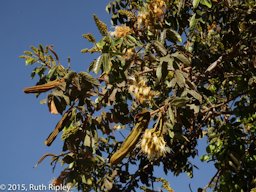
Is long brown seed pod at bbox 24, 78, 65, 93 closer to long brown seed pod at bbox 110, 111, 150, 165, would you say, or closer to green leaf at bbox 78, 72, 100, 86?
green leaf at bbox 78, 72, 100, 86

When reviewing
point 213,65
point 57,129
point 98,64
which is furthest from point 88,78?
point 213,65

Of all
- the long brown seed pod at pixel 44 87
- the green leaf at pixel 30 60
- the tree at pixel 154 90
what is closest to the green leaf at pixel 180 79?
the tree at pixel 154 90

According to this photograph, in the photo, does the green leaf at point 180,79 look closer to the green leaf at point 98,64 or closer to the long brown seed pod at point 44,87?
the green leaf at point 98,64

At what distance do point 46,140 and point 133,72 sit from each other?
94 centimetres

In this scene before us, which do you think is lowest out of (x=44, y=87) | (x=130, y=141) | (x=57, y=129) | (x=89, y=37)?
(x=130, y=141)

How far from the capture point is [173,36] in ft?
10.7

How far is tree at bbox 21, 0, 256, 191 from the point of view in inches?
110

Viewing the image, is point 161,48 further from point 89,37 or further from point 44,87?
Result: point 44,87

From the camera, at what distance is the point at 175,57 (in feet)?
9.18

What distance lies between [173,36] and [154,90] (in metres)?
0.80

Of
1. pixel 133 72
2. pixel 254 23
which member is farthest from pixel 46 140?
pixel 254 23

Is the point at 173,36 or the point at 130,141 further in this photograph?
the point at 173,36

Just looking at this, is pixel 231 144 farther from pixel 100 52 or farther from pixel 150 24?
pixel 100 52

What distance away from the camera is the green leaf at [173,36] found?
10.6 ft
